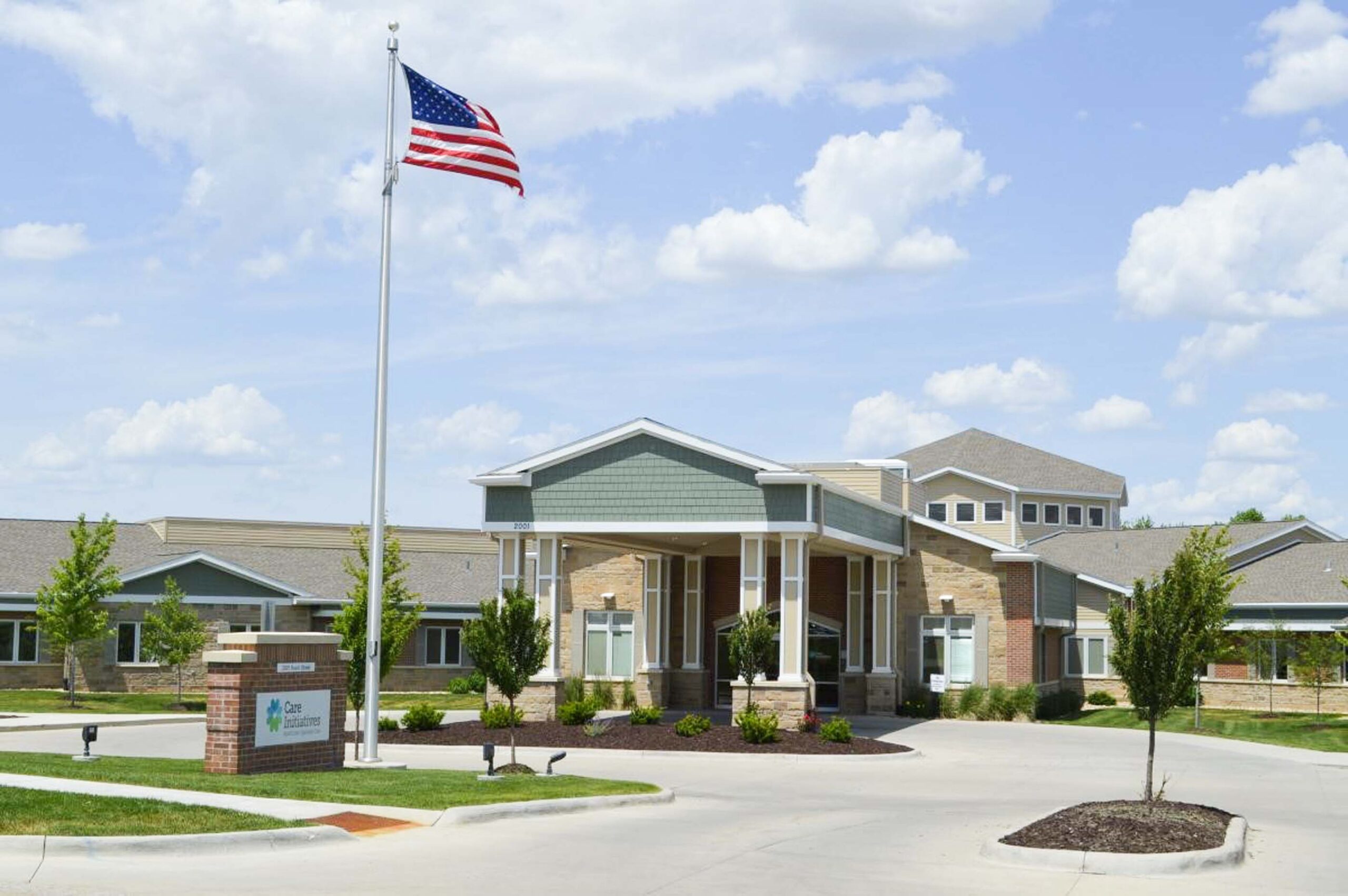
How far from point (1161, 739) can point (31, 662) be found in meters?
34.3

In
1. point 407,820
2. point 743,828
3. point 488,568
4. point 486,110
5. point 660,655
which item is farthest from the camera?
point 488,568

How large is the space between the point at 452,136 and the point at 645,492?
10930 millimetres

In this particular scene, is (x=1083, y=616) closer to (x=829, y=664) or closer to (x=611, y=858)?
(x=829, y=664)

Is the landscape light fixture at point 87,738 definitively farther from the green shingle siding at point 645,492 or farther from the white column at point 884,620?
the white column at point 884,620

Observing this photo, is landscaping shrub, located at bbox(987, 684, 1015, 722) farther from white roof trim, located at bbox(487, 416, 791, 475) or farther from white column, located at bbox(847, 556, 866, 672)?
white roof trim, located at bbox(487, 416, 791, 475)

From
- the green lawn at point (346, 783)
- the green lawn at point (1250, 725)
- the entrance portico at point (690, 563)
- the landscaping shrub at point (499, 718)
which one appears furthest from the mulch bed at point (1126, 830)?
the green lawn at point (1250, 725)

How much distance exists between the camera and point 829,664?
142ft

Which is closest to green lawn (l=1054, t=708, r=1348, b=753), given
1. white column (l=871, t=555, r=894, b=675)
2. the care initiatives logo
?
white column (l=871, t=555, r=894, b=675)

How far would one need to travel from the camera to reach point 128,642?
50344 mm

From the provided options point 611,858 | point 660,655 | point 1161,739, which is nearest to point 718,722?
point 660,655

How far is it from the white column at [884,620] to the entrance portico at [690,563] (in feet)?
0.12

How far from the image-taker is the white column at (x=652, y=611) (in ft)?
141

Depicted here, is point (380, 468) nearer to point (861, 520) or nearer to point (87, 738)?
point (87, 738)

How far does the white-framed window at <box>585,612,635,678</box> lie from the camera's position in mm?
43406
